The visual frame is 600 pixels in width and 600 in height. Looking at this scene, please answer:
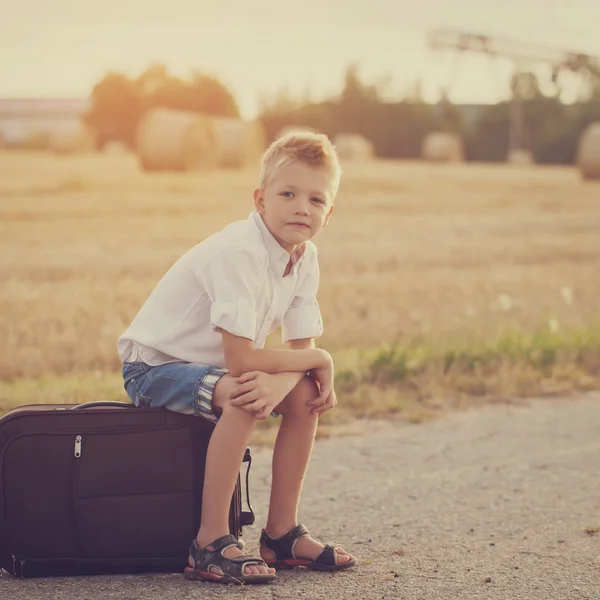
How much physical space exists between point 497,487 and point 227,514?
1.22 m

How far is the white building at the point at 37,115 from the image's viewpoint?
3279 centimetres

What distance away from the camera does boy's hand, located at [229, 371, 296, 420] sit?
7.97 ft

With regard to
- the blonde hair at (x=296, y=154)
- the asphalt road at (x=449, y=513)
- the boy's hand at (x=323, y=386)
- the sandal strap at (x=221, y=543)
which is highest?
the blonde hair at (x=296, y=154)

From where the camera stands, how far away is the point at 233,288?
8.09 feet

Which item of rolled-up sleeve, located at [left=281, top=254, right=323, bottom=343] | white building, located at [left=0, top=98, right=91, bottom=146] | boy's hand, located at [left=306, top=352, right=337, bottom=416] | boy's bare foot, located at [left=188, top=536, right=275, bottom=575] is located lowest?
boy's bare foot, located at [left=188, top=536, right=275, bottom=575]

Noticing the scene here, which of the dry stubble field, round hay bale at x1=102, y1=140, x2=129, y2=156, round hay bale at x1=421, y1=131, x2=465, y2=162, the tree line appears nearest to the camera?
the dry stubble field

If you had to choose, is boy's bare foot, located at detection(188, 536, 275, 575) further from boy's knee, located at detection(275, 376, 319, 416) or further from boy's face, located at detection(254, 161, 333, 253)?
boy's face, located at detection(254, 161, 333, 253)

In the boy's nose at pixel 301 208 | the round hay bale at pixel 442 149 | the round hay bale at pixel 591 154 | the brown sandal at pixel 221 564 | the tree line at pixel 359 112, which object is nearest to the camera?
the brown sandal at pixel 221 564

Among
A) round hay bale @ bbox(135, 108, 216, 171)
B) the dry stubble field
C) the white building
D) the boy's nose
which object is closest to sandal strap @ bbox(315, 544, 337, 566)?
the boy's nose

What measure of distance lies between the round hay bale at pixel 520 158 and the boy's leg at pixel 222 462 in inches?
1030

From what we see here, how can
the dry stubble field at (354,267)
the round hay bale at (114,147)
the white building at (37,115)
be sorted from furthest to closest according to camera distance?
the white building at (37,115) < the round hay bale at (114,147) < the dry stubble field at (354,267)

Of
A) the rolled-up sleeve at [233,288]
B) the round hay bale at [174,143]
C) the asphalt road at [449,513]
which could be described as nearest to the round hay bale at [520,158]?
the round hay bale at [174,143]

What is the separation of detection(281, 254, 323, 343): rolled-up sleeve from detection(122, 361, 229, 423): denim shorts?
22 centimetres

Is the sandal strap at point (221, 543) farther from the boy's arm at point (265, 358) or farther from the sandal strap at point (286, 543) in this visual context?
the boy's arm at point (265, 358)
